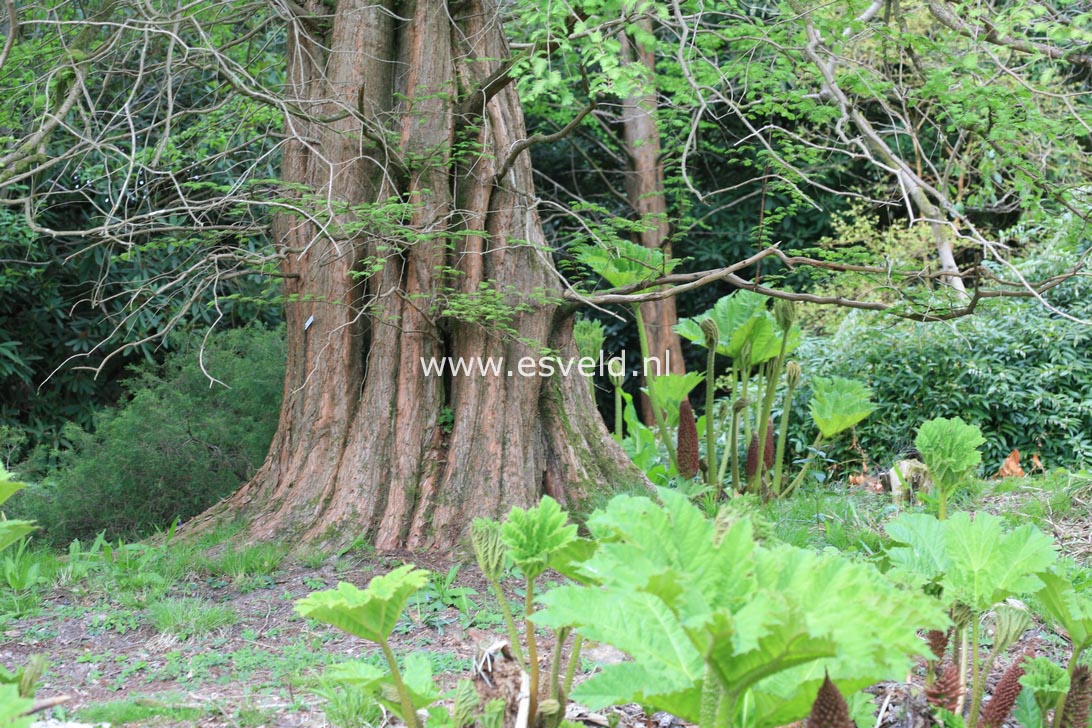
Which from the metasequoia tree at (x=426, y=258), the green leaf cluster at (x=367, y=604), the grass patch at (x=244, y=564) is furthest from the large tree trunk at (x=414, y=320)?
the green leaf cluster at (x=367, y=604)

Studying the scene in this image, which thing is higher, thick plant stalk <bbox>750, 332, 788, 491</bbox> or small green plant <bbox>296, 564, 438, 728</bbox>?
thick plant stalk <bbox>750, 332, 788, 491</bbox>

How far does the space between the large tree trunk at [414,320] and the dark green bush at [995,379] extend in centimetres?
317

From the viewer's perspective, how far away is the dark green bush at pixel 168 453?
211 inches

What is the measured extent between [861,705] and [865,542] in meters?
2.30

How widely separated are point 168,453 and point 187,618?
2.33m

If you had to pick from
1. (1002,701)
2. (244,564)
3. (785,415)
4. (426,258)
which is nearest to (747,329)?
(785,415)

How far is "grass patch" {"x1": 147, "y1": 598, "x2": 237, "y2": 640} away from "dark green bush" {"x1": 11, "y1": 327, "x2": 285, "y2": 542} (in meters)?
1.81

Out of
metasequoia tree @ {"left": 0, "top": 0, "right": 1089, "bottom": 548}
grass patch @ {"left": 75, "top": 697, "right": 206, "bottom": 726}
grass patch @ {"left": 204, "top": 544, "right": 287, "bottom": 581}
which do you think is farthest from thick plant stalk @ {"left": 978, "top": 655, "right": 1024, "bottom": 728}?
grass patch @ {"left": 204, "top": 544, "right": 287, "bottom": 581}

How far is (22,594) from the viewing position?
369cm

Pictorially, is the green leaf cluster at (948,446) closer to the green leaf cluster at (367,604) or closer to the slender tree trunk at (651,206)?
the green leaf cluster at (367,604)

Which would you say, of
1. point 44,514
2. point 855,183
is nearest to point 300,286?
point 44,514

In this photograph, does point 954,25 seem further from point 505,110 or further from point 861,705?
point 861,705

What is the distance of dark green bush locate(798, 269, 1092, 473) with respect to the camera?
21.8 feet

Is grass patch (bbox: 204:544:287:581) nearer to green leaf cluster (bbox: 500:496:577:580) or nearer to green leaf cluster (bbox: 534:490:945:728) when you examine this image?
green leaf cluster (bbox: 500:496:577:580)
